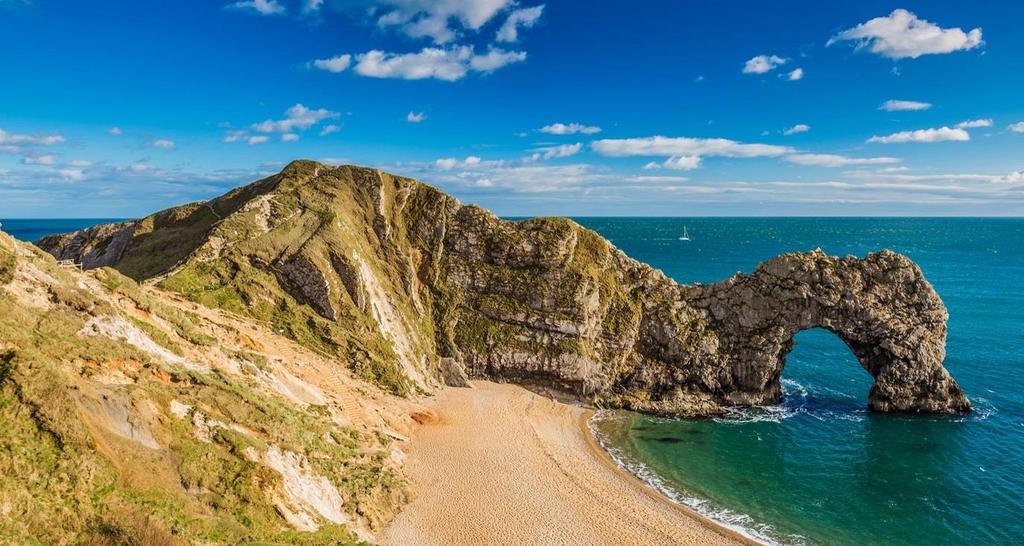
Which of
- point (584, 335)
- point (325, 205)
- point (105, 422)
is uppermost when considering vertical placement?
point (325, 205)

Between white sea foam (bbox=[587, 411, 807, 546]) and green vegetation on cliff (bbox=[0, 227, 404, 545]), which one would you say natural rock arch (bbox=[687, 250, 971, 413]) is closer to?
white sea foam (bbox=[587, 411, 807, 546])

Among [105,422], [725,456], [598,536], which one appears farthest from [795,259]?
[105,422]

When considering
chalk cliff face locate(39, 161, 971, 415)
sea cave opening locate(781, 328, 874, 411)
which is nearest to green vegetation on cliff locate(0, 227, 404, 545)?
chalk cliff face locate(39, 161, 971, 415)

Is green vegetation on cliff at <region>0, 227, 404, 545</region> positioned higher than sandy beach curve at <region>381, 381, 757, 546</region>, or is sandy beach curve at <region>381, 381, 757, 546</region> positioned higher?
green vegetation on cliff at <region>0, 227, 404, 545</region>

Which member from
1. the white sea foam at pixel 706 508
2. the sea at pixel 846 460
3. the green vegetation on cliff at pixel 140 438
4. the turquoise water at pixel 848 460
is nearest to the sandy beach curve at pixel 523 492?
the white sea foam at pixel 706 508

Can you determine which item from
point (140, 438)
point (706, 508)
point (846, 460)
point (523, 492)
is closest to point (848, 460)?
point (846, 460)

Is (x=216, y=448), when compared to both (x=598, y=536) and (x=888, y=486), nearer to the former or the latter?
(x=598, y=536)
